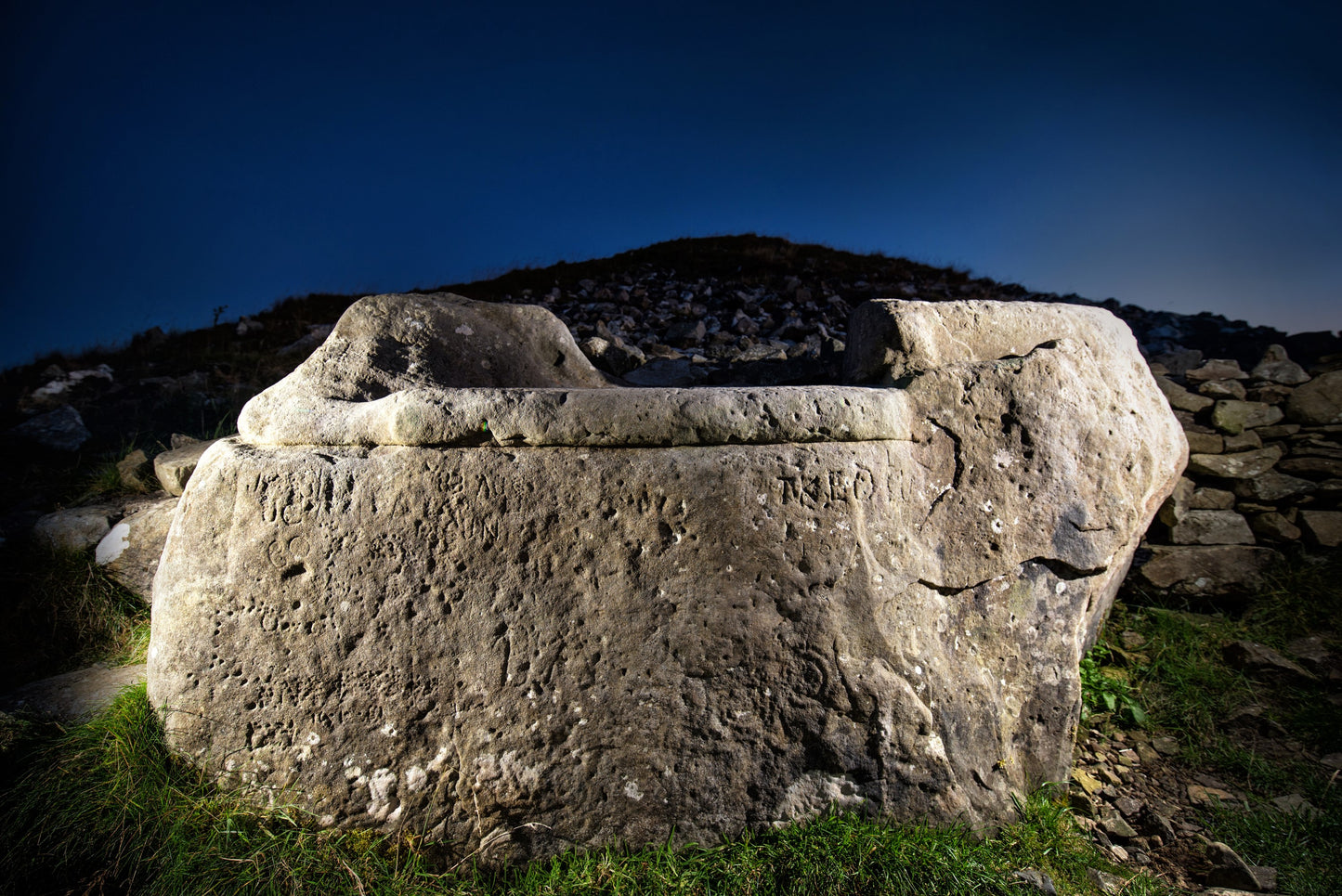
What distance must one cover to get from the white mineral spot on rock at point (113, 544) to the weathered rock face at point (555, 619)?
1.77 m

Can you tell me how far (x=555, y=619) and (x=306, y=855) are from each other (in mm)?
898

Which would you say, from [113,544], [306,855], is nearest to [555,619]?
[306,855]

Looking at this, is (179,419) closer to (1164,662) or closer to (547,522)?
(547,522)

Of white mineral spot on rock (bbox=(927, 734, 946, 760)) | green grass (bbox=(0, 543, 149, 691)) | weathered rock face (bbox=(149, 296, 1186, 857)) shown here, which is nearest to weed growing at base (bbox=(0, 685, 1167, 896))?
weathered rock face (bbox=(149, 296, 1186, 857))

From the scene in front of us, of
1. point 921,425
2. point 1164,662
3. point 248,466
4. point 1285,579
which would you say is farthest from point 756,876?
point 1285,579

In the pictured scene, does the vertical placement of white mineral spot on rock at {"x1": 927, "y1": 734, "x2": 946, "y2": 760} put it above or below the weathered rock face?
below

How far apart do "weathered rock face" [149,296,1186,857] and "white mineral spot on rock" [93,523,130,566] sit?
5.81 feet

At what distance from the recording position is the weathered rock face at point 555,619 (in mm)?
1951

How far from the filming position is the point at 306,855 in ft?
6.14

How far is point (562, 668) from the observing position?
196cm

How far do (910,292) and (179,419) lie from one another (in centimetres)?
635

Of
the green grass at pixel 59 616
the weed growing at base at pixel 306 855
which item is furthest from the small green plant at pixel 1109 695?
the green grass at pixel 59 616

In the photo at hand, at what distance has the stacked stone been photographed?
3768 millimetres

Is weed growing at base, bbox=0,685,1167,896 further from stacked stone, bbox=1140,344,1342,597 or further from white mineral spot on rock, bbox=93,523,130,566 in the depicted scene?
stacked stone, bbox=1140,344,1342,597
